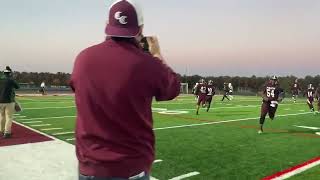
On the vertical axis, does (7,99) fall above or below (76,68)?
below

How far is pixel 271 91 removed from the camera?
13266 mm

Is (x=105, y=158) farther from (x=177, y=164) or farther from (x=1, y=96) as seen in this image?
(x=1, y=96)

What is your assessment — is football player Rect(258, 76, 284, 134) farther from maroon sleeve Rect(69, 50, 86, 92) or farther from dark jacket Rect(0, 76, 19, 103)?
maroon sleeve Rect(69, 50, 86, 92)

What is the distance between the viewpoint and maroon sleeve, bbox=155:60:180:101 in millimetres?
2426

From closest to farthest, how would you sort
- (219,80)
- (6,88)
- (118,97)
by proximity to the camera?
(118,97), (6,88), (219,80)

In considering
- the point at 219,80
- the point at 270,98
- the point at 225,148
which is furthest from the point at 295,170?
the point at 219,80

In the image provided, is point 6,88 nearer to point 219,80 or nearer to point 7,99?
point 7,99

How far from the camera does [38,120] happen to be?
1595 cm

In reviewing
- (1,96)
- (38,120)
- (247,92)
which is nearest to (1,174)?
(1,96)

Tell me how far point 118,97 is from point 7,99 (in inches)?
385

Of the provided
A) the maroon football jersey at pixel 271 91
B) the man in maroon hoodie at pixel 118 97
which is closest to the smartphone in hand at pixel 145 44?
the man in maroon hoodie at pixel 118 97

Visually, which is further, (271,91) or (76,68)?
(271,91)

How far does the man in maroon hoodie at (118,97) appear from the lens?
236 centimetres

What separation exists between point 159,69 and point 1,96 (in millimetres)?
9727
